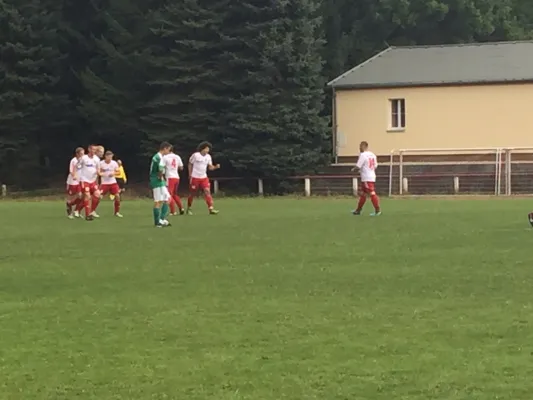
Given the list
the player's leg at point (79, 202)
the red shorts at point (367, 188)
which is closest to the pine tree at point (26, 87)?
the player's leg at point (79, 202)

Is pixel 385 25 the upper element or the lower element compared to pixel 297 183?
upper

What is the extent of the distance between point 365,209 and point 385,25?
34.5m

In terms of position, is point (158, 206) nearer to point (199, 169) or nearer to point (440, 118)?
point (199, 169)

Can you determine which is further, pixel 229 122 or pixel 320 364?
pixel 229 122

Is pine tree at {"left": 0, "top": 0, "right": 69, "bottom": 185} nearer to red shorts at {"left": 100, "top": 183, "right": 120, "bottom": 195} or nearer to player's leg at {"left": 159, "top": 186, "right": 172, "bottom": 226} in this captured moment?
red shorts at {"left": 100, "top": 183, "right": 120, "bottom": 195}

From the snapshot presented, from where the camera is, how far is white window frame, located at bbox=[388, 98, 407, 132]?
5319 cm

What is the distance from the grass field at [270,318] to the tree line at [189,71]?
3154 centimetres

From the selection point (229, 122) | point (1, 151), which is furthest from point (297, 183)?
point (1, 151)

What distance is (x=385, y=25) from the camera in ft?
210

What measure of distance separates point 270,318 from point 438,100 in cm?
4349

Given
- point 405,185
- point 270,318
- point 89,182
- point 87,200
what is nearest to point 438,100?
point 405,185

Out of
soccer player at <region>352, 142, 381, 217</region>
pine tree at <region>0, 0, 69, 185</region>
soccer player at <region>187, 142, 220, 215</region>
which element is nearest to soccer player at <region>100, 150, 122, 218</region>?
soccer player at <region>187, 142, 220, 215</region>

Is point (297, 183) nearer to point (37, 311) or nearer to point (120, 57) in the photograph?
point (120, 57)

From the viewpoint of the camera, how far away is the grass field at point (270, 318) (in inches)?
290
